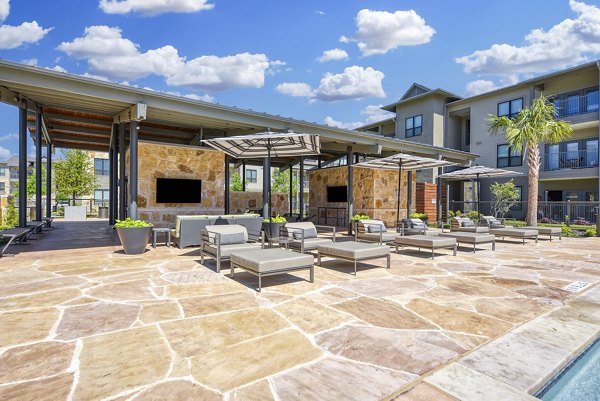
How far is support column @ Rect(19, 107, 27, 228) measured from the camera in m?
9.72

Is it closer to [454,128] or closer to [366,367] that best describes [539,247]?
[366,367]

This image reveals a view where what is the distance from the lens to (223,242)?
649cm

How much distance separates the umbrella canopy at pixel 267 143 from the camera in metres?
7.92

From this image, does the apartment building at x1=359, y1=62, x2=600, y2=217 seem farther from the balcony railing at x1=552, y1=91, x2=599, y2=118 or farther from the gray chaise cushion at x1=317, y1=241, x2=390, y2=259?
the gray chaise cushion at x1=317, y1=241, x2=390, y2=259

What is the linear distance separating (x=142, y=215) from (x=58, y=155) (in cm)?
2401

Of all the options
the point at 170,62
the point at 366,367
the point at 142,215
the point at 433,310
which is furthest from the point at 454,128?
the point at 170,62

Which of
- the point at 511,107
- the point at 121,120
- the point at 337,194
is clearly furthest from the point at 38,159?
the point at 511,107

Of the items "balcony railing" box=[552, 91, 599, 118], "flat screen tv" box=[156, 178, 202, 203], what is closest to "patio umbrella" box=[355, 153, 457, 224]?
"flat screen tv" box=[156, 178, 202, 203]

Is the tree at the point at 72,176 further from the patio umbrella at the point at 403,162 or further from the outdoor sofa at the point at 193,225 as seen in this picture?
the patio umbrella at the point at 403,162

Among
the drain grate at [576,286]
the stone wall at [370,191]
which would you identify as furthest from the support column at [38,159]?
the drain grate at [576,286]

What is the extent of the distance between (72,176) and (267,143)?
78.9ft

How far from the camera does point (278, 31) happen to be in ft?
57.9

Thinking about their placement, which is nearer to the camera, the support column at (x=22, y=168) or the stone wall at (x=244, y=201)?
the support column at (x=22, y=168)

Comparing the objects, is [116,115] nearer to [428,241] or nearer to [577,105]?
[428,241]
